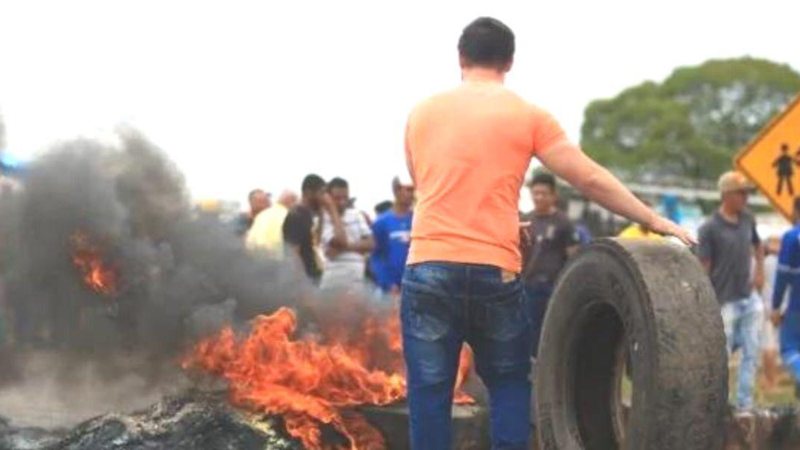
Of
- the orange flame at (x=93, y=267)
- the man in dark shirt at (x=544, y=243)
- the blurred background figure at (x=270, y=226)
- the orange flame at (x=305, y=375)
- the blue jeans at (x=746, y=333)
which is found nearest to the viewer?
the orange flame at (x=305, y=375)

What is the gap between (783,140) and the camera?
13.3 metres

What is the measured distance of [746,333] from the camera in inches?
512

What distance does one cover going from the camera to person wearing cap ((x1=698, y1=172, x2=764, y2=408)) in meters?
12.7

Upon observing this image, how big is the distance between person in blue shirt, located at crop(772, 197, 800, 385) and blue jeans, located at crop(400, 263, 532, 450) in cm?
635

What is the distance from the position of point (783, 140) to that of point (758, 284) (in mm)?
1295

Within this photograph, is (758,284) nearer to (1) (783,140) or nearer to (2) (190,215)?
(1) (783,140)

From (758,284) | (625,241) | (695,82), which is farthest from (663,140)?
(625,241)

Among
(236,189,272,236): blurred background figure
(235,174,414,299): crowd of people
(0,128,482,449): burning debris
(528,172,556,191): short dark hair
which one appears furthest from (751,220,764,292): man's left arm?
(0,128,482,449): burning debris

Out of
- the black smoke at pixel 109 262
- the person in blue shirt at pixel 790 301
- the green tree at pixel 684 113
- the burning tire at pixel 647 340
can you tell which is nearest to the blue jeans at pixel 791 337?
the person in blue shirt at pixel 790 301

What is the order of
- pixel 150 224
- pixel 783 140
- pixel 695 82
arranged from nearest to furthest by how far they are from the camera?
pixel 150 224 → pixel 783 140 → pixel 695 82

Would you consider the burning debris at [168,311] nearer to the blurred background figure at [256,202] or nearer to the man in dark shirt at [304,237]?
the man in dark shirt at [304,237]

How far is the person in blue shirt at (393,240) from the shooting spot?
13719 mm

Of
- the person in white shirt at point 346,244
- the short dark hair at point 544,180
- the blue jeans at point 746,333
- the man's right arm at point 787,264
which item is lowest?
the blue jeans at point 746,333

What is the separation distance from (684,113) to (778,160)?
331 ft
